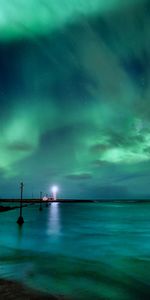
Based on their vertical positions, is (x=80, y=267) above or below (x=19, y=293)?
below

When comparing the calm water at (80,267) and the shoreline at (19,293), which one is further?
the calm water at (80,267)

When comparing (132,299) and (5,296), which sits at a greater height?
(5,296)

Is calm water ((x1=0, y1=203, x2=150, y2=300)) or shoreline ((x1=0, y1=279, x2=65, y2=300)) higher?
shoreline ((x1=0, y1=279, x2=65, y2=300))

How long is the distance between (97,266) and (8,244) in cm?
1456

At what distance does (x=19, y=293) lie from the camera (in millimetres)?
13812

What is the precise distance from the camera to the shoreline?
13.2m

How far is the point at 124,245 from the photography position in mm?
35312

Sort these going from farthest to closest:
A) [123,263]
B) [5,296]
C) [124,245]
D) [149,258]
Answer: [124,245] < [149,258] < [123,263] < [5,296]

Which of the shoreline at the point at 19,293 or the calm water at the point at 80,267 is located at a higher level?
A: the shoreline at the point at 19,293

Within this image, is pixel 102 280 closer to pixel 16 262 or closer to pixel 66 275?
pixel 66 275

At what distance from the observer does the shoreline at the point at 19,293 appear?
1315 cm

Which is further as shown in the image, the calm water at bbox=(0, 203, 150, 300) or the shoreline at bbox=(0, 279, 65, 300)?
the calm water at bbox=(0, 203, 150, 300)

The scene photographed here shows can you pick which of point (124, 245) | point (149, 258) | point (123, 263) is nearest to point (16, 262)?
point (123, 263)

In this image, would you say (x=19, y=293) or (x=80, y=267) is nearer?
(x=19, y=293)
